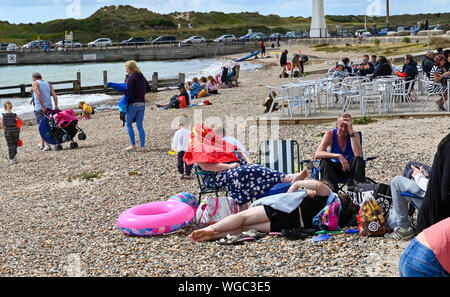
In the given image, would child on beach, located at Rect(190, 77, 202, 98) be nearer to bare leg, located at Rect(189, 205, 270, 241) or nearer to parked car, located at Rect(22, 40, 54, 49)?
bare leg, located at Rect(189, 205, 270, 241)

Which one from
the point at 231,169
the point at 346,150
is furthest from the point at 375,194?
the point at 231,169

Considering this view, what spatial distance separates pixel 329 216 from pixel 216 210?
1.20 m

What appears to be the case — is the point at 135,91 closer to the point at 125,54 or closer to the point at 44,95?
the point at 44,95

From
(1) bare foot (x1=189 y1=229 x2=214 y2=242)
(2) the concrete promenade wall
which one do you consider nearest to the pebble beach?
(1) bare foot (x1=189 y1=229 x2=214 y2=242)

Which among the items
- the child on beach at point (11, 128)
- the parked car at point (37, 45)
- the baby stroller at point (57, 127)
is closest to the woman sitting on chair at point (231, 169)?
the child on beach at point (11, 128)

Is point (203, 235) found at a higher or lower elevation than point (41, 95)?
lower

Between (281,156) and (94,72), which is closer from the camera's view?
(281,156)

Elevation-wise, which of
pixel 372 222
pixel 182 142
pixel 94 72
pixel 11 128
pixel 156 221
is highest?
A: pixel 94 72

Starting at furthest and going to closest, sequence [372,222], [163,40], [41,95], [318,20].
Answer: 1. [163,40]
2. [318,20]
3. [41,95]
4. [372,222]

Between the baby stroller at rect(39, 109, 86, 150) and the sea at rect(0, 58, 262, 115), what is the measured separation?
39.0 feet

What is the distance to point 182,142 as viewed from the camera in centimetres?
778

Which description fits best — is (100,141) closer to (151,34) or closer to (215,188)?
(215,188)

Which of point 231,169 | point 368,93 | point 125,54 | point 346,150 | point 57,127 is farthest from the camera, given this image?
point 125,54

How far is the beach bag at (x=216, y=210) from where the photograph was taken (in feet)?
18.5
